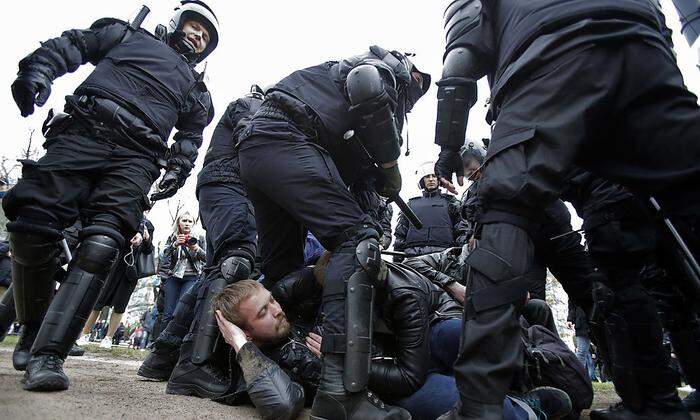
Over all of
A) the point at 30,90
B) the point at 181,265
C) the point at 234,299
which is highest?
the point at 30,90

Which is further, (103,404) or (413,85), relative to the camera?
(413,85)

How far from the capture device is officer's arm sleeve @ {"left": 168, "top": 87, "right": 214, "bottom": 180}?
292cm

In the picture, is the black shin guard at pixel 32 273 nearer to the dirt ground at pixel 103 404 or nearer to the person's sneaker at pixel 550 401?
the dirt ground at pixel 103 404

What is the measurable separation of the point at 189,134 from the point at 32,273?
4.19ft

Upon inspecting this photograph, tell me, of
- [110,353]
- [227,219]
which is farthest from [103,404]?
[110,353]

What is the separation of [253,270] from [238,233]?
0.89 ft

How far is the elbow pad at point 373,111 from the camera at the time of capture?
6.42 ft

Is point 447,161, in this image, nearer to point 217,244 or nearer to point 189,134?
point 217,244

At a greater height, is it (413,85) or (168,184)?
(413,85)

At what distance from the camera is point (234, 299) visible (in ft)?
6.73

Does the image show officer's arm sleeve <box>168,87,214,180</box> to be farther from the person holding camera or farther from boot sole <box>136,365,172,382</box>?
the person holding camera

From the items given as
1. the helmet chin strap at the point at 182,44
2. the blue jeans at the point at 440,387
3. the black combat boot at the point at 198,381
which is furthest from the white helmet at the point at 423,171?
the black combat boot at the point at 198,381

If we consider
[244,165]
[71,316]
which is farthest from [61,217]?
[244,165]

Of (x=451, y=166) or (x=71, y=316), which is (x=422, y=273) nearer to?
(x=451, y=166)
